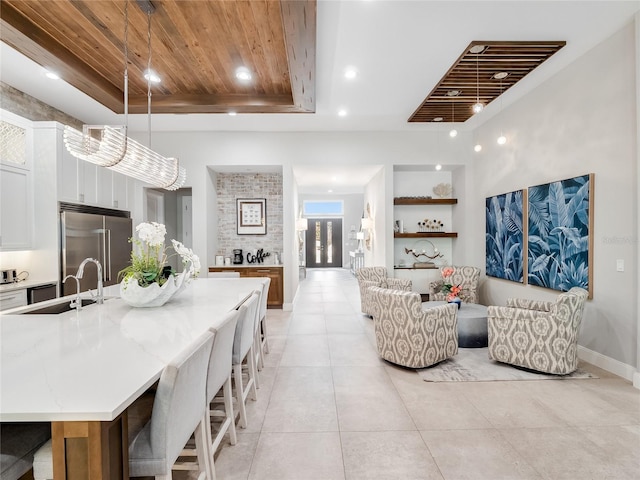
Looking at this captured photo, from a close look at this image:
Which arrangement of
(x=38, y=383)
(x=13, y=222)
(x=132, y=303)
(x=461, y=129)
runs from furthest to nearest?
(x=461, y=129) → (x=13, y=222) → (x=132, y=303) → (x=38, y=383)

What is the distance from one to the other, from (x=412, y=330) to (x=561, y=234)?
2.19 m

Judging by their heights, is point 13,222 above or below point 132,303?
above

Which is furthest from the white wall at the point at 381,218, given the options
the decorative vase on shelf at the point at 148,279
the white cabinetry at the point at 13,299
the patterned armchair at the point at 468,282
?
the white cabinetry at the point at 13,299

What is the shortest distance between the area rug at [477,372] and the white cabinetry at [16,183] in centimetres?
466

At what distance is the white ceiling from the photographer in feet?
8.97

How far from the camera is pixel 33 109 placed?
168 inches

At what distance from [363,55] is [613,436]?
3.80 m

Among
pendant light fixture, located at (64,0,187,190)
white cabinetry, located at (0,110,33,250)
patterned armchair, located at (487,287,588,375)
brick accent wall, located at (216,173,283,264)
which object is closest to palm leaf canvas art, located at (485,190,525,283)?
patterned armchair, located at (487,287,588,375)

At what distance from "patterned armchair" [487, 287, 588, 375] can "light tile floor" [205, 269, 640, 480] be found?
236 millimetres

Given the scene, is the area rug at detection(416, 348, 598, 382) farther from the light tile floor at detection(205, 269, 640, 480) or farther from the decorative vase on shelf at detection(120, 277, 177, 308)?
the decorative vase on shelf at detection(120, 277, 177, 308)

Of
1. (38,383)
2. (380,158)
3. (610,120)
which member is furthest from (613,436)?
(380,158)

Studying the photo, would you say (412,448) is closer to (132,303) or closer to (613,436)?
(613,436)

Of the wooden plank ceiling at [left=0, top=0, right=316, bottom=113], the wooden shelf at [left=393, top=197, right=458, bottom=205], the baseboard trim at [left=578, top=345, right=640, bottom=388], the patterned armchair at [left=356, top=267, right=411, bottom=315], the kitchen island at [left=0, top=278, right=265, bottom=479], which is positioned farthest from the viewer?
the wooden shelf at [left=393, top=197, right=458, bottom=205]

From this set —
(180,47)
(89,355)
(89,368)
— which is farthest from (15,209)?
(89,368)
